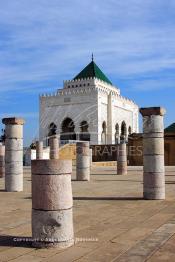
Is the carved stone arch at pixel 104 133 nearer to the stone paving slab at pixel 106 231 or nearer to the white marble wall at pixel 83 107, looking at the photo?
the white marble wall at pixel 83 107

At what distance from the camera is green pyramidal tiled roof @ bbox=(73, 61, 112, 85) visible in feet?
191

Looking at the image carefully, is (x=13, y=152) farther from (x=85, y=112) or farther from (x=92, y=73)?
(x=92, y=73)

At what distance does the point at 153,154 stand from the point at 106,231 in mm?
3876

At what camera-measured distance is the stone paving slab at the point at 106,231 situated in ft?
14.5

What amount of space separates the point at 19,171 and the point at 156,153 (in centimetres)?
418

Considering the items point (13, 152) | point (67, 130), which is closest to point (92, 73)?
point (67, 130)


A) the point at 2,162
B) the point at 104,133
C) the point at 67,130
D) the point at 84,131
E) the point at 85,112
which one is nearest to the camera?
the point at 2,162

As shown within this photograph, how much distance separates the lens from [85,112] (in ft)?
168

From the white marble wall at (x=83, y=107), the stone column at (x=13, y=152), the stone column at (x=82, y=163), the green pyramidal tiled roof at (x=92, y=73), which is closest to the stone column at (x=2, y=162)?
the stone column at (x=82, y=163)

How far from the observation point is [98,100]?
167 feet

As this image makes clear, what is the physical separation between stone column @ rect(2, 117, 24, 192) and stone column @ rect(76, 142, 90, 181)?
3961 millimetres

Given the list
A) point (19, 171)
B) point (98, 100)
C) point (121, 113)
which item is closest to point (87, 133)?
point (98, 100)

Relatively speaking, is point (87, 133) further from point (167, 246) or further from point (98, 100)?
point (167, 246)

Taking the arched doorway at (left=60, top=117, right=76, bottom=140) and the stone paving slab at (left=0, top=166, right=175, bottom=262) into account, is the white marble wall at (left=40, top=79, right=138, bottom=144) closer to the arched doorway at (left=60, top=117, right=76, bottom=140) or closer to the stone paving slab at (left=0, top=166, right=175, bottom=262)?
the arched doorway at (left=60, top=117, right=76, bottom=140)
